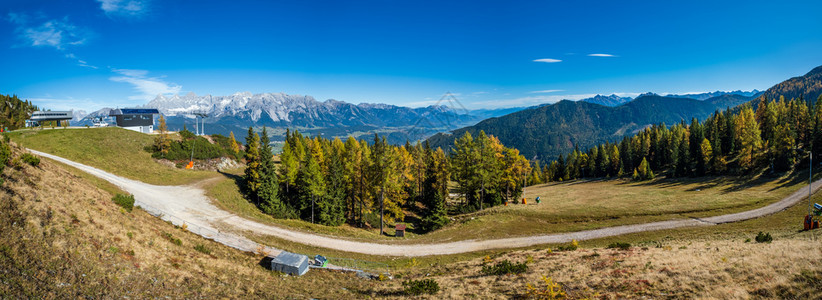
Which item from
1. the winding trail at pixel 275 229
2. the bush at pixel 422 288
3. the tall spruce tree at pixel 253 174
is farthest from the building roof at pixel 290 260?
the tall spruce tree at pixel 253 174

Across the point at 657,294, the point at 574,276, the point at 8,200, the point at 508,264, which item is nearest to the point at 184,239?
the point at 8,200

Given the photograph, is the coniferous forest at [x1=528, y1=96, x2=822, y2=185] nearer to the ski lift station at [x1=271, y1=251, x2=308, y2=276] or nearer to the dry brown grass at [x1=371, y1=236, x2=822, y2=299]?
the dry brown grass at [x1=371, y1=236, x2=822, y2=299]

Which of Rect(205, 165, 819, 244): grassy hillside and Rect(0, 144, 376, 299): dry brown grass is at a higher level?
Rect(0, 144, 376, 299): dry brown grass

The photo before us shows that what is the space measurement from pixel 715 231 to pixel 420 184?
45.4 meters

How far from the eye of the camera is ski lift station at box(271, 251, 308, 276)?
19.2 m

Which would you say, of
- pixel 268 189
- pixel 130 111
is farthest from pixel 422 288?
pixel 130 111

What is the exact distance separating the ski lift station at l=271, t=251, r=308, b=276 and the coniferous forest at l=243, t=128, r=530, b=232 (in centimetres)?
2008

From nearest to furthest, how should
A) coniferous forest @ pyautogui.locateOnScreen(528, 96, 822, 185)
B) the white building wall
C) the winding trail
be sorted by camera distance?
the winding trail → coniferous forest @ pyautogui.locateOnScreen(528, 96, 822, 185) → the white building wall

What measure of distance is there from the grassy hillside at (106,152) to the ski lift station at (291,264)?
31.7 metres

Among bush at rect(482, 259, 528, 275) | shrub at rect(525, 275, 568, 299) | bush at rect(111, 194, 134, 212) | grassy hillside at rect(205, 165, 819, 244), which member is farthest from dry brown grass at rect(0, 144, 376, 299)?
grassy hillside at rect(205, 165, 819, 244)

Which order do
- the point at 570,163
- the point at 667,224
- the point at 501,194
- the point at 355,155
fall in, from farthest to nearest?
1. the point at 570,163
2. the point at 501,194
3. the point at 355,155
4. the point at 667,224

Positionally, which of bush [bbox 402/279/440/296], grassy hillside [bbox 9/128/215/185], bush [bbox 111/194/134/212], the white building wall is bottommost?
bush [bbox 402/279/440/296]

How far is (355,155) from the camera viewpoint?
44156 millimetres

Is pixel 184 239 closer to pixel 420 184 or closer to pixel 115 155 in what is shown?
pixel 115 155
